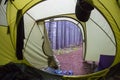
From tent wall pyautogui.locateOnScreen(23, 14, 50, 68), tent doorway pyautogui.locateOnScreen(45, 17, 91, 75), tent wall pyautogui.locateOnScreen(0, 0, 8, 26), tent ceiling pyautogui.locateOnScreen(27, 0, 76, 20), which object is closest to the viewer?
tent wall pyautogui.locateOnScreen(0, 0, 8, 26)

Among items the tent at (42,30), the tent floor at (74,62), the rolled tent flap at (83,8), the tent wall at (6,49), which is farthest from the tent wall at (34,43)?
the rolled tent flap at (83,8)

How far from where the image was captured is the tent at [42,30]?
10.5 feet

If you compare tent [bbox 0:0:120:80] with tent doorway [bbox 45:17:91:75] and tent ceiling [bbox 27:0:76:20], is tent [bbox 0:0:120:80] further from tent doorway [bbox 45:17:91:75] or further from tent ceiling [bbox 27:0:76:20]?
tent doorway [bbox 45:17:91:75]

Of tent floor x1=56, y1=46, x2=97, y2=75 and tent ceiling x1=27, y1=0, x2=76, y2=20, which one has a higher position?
tent ceiling x1=27, y1=0, x2=76, y2=20

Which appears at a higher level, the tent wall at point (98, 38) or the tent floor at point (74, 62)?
the tent wall at point (98, 38)

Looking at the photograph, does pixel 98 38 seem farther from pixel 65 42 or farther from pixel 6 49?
pixel 65 42

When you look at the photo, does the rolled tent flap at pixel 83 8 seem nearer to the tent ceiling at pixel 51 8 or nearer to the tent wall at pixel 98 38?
the tent wall at pixel 98 38

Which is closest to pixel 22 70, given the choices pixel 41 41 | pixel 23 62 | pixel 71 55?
pixel 23 62

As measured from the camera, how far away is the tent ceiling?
4.24 m

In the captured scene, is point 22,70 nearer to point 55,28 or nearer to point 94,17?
point 94,17

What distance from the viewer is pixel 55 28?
6.26 metres

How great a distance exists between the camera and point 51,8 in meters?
4.30

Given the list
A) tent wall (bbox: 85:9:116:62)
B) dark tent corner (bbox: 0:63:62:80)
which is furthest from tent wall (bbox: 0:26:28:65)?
tent wall (bbox: 85:9:116:62)

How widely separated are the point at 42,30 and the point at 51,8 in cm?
45
